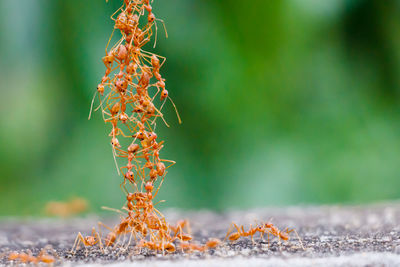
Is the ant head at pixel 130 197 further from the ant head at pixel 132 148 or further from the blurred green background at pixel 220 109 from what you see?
the blurred green background at pixel 220 109

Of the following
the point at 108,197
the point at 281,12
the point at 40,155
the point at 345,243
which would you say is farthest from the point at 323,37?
the point at 345,243

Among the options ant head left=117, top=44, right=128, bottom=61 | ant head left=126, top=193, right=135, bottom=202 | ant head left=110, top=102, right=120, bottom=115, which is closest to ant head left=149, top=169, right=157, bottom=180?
ant head left=126, top=193, right=135, bottom=202

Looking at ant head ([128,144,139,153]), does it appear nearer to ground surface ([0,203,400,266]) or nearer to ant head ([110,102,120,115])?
ant head ([110,102,120,115])

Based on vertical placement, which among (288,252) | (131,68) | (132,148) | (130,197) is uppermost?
(131,68)

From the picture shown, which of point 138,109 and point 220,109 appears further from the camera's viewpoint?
point 220,109

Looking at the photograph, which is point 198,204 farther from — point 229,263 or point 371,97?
point 229,263

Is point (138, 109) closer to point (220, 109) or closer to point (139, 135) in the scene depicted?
point (139, 135)

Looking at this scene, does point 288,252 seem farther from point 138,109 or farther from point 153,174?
point 138,109

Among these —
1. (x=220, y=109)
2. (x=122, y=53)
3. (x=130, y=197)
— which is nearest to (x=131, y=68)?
(x=122, y=53)

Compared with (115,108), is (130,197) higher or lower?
lower
